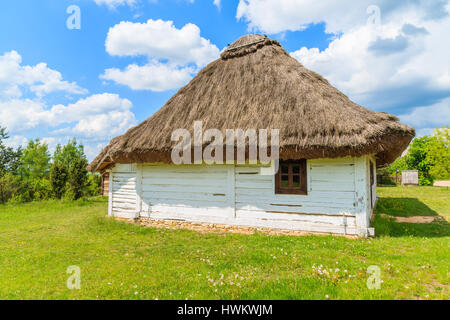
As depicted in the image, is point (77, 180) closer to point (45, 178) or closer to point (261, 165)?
point (45, 178)

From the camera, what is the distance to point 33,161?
27.3 metres

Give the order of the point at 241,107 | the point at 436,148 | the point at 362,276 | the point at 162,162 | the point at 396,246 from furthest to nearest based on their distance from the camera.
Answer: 1. the point at 436,148
2. the point at 162,162
3. the point at 241,107
4. the point at 396,246
5. the point at 362,276

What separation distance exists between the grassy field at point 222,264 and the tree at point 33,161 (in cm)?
2472

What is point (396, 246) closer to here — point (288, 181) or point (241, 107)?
point (288, 181)

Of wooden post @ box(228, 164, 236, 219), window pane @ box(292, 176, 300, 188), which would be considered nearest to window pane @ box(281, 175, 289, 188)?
window pane @ box(292, 176, 300, 188)

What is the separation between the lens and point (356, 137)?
5496mm

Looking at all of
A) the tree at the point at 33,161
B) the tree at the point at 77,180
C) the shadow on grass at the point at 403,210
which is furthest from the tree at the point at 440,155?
the tree at the point at 33,161

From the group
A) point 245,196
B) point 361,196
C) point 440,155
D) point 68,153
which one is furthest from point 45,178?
point 440,155

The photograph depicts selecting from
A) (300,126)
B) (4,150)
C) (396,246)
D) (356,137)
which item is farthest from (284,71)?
(4,150)

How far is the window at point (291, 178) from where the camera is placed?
6395mm

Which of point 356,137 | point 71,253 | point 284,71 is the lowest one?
point 71,253

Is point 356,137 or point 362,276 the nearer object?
point 362,276

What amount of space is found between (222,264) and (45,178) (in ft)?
81.2

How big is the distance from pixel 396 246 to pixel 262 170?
3.52m
